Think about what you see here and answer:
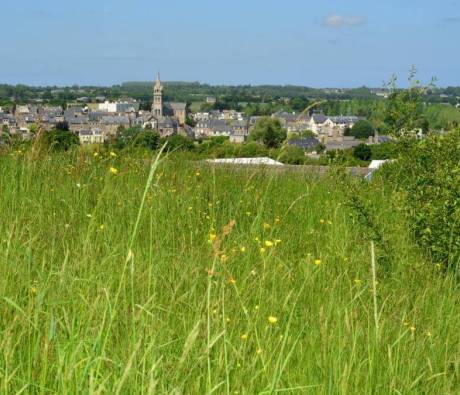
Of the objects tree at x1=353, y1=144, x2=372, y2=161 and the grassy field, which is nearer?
the grassy field

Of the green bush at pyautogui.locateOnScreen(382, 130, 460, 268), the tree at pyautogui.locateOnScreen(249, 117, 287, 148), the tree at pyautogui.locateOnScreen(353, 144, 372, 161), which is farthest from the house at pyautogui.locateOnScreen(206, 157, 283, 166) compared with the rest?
the tree at pyautogui.locateOnScreen(353, 144, 372, 161)

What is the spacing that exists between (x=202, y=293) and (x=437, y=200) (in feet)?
7.13

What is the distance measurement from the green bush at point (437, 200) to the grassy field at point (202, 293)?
14cm

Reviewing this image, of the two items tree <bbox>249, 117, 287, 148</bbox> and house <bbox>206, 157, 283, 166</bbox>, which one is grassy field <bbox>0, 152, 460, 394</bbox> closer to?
house <bbox>206, 157, 283, 166</bbox>

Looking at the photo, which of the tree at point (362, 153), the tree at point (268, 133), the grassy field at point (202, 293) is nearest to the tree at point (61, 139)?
the grassy field at point (202, 293)

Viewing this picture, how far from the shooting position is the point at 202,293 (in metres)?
3.25

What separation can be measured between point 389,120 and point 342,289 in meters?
3.45

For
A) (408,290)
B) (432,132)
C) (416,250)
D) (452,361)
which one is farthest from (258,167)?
(452,361)

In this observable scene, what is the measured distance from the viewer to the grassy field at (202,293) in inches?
87.9

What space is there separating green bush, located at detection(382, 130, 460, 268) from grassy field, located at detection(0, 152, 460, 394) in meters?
0.14

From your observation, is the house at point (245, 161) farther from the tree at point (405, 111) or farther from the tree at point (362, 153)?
the tree at point (362, 153)

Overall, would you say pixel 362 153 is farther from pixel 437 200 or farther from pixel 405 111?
pixel 437 200

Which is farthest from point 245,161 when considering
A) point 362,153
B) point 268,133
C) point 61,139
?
point 362,153

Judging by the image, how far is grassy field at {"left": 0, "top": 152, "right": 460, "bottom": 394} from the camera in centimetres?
223
